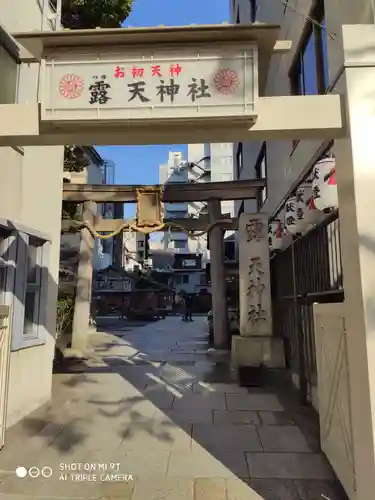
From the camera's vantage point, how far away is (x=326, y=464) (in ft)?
15.1

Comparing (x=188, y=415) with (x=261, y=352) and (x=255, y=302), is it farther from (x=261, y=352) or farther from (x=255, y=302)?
(x=255, y=302)

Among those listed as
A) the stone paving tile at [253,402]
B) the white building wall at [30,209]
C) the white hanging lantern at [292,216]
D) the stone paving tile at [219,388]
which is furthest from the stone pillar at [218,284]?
the white building wall at [30,209]

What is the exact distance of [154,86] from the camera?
3.73 m

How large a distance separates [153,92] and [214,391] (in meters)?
6.49

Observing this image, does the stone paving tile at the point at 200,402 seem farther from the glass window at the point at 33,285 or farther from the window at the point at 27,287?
the glass window at the point at 33,285

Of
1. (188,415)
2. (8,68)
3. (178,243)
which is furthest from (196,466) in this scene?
(178,243)

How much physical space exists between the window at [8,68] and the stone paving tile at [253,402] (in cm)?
674

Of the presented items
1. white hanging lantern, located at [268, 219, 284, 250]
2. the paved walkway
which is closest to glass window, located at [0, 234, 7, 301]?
the paved walkway

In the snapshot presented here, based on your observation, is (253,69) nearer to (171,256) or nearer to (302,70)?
(302,70)

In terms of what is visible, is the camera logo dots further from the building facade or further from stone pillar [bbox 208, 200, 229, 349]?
stone pillar [bbox 208, 200, 229, 349]

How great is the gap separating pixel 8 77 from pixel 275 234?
7.05 m

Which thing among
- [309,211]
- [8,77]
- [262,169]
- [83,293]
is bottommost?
[83,293]

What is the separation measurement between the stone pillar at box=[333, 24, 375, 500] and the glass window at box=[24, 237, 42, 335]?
5.60m

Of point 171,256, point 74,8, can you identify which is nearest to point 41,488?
point 74,8
